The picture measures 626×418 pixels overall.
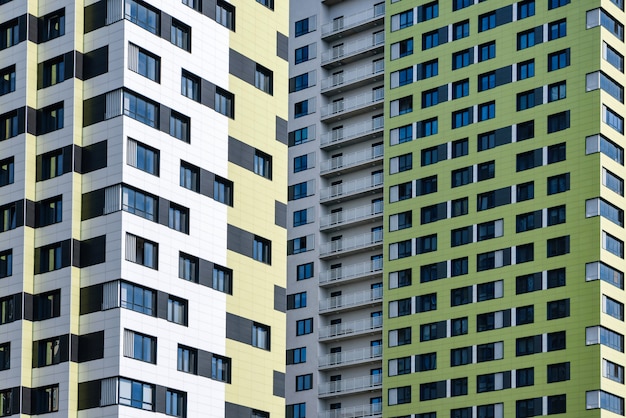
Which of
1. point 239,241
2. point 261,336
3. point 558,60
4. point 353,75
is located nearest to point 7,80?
point 239,241

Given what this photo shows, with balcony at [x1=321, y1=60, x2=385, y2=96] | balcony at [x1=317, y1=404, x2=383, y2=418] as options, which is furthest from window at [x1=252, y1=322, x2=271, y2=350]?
balcony at [x1=321, y1=60, x2=385, y2=96]

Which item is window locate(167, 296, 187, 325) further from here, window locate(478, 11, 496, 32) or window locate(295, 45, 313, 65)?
window locate(295, 45, 313, 65)

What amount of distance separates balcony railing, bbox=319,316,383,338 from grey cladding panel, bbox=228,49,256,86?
127 ft

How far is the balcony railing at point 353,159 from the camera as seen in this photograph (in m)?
124

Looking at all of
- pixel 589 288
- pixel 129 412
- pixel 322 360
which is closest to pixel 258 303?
pixel 129 412

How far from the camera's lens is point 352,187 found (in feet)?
411

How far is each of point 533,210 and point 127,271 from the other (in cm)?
4421

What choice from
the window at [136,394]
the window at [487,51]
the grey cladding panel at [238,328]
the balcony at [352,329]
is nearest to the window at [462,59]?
the window at [487,51]

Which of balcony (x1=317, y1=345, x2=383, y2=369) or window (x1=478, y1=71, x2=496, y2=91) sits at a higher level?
window (x1=478, y1=71, x2=496, y2=91)

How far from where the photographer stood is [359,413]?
118 meters

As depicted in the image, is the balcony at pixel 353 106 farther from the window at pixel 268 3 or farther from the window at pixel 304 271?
the window at pixel 268 3

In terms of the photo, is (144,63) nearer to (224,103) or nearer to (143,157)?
(143,157)

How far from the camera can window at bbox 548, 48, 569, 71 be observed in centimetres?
11088

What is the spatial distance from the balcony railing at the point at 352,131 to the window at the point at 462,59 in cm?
945
